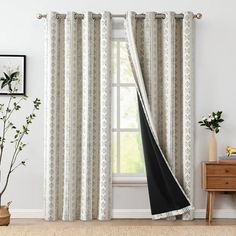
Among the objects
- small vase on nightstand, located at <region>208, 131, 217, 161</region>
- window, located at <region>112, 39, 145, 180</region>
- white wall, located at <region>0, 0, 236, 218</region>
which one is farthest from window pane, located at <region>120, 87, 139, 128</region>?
small vase on nightstand, located at <region>208, 131, 217, 161</region>

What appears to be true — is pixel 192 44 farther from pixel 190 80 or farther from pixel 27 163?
pixel 27 163

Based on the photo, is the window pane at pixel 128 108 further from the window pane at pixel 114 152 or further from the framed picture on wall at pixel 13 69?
the framed picture on wall at pixel 13 69

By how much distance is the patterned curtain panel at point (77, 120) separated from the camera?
17.4 ft

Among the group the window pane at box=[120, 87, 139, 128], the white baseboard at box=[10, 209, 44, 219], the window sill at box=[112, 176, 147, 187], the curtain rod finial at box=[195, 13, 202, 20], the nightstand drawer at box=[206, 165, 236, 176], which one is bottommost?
the white baseboard at box=[10, 209, 44, 219]

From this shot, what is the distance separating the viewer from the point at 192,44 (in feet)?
17.8

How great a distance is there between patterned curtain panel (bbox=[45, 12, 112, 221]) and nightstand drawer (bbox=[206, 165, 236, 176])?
103 centimetres

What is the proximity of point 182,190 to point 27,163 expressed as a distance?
166 centimetres

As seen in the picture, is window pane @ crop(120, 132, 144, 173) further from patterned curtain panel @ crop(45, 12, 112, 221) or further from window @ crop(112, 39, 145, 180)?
patterned curtain panel @ crop(45, 12, 112, 221)

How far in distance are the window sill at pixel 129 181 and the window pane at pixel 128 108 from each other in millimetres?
563

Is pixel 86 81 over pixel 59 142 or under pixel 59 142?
over

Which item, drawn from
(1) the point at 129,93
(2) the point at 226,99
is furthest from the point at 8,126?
(2) the point at 226,99

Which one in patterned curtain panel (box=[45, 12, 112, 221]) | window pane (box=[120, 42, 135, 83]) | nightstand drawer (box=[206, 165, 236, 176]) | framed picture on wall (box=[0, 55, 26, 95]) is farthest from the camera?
window pane (box=[120, 42, 135, 83])

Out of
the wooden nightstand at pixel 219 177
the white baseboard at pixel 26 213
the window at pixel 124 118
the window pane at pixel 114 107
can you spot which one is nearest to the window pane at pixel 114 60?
the window at pixel 124 118

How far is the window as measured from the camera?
18.0 feet
